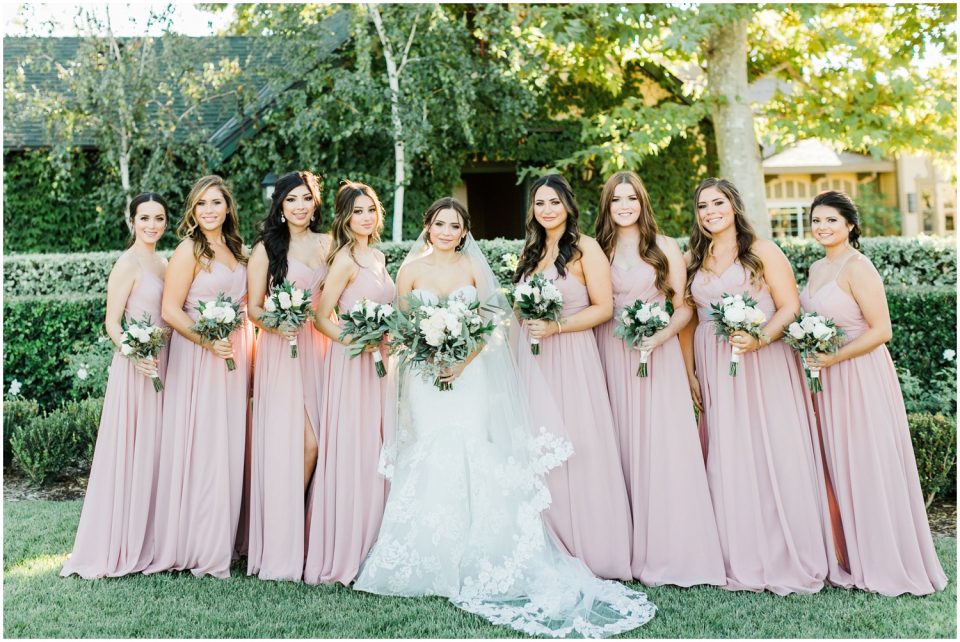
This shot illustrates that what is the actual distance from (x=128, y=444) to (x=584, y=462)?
306 cm

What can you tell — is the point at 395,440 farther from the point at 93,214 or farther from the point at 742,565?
the point at 93,214

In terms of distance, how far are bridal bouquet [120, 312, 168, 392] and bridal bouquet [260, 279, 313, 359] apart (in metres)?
0.74

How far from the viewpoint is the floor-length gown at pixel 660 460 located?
5.12 meters

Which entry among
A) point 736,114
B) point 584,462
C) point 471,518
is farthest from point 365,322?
point 736,114

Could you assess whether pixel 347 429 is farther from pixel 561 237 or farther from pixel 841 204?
pixel 841 204

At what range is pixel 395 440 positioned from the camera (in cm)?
532

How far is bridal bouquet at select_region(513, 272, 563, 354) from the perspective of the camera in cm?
507

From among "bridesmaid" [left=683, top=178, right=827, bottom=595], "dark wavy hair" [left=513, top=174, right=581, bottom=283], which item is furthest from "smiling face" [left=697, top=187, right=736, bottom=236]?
"dark wavy hair" [left=513, top=174, right=581, bottom=283]

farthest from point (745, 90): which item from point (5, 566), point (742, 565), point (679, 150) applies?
point (5, 566)

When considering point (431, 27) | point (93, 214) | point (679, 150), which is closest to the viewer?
point (431, 27)

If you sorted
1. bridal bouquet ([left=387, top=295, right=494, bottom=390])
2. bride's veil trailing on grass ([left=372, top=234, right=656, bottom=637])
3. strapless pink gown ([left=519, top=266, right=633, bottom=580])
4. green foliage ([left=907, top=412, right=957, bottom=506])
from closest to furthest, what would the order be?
bride's veil trailing on grass ([left=372, top=234, right=656, bottom=637]), bridal bouquet ([left=387, top=295, right=494, bottom=390]), strapless pink gown ([left=519, top=266, right=633, bottom=580]), green foliage ([left=907, top=412, right=957, bottom=506])

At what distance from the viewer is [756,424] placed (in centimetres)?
525

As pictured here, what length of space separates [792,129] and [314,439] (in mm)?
10132

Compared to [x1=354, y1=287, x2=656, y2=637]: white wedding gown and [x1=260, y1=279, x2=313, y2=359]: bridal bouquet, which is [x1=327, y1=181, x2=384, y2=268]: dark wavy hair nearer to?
[x1=260, y1=279, x2=313, y2=359]: bridal bouquet
